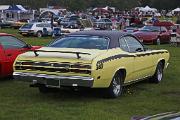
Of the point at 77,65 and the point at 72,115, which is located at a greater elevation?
the point at 77,65

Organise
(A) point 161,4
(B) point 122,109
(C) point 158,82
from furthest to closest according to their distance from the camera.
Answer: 1. (A) point 161,4
2. (C) point 158,82
3. (B) point 122,109

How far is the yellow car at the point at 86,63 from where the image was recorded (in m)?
9.60

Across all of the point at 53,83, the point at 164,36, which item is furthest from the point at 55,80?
the point at 164,36

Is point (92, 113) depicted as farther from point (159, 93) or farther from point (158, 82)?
point (158, 82)

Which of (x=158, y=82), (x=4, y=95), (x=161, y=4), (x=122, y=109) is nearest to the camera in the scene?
(x=122, y=109)

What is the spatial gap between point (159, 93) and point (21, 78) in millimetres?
3313

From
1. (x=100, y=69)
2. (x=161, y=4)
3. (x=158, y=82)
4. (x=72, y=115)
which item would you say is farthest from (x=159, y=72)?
(x=161, y=4)

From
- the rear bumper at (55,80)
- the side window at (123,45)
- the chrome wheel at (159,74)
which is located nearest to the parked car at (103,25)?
the chrome wheel at (159,74)

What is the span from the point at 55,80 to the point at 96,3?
11522 centimetres

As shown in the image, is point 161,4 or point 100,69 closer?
point 100,69

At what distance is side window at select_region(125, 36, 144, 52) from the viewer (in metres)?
11.5

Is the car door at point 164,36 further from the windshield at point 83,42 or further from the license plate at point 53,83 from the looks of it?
the license plate at point 53,83

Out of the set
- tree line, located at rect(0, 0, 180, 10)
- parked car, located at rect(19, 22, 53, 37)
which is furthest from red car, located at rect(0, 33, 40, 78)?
tree line, located at rect(0, 0, 180, 10)

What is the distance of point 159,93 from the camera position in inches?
452
